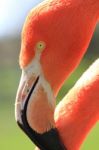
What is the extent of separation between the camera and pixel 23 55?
225 centimetres

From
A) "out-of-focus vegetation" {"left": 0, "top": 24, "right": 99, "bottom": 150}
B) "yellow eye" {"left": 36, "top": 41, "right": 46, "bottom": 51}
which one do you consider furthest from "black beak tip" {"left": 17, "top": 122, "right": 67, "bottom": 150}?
"out-of-focus vegetation" {"left": 0, "top": 24, "right": 99, "bottom": 150}

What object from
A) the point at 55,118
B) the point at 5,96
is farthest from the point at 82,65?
the point at 55,118

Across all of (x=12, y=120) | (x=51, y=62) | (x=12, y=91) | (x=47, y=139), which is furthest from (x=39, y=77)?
(x=12, y=91)

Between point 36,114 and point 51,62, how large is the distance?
213 mm

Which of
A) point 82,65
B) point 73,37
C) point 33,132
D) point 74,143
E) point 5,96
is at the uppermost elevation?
point 73,37

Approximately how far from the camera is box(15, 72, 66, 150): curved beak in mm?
2262

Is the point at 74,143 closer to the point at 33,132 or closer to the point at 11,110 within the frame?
the point at 33,132

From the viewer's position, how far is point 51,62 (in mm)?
2299

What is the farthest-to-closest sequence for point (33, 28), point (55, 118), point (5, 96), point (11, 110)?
point (5, 96) → point (11, 110) → point (55, 118) → point (33, 28)

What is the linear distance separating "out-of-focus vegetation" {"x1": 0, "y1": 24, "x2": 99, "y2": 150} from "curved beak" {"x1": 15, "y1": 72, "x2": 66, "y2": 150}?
15.6 ft

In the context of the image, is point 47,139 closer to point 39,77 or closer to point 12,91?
point 39,77

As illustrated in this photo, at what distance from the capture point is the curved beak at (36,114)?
226 cm

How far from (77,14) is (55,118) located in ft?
1.46

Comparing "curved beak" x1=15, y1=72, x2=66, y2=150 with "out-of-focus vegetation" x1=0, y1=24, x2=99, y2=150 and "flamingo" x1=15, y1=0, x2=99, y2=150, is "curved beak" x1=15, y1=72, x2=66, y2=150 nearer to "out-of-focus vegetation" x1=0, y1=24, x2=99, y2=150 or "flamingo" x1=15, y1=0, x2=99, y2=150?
"flamingo" x1=15, y1=0, x2=99, y2=150
